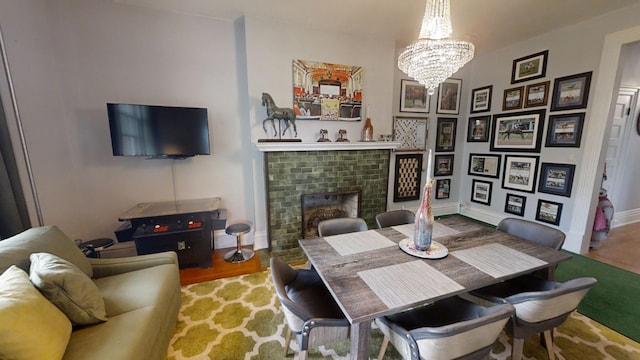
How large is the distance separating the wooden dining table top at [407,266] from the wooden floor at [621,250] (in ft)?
7.50

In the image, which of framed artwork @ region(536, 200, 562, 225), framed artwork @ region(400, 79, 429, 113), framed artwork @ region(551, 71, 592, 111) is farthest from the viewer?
framed artwork @ region(400, 79, 429, 113)

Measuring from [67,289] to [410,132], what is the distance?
168 inches

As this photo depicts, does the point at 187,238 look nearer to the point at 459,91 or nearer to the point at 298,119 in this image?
the point at 298,119

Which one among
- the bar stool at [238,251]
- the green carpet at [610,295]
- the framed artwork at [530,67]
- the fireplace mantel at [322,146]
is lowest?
the green carpet at [610,295]

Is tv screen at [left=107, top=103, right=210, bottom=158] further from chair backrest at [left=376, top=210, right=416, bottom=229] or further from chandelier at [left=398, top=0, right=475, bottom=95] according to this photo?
chandelier at [left=398, top=0, right=475, bottom=95]

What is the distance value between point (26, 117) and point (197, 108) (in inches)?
53.1

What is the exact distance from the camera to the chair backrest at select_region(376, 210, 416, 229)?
2.33 meters

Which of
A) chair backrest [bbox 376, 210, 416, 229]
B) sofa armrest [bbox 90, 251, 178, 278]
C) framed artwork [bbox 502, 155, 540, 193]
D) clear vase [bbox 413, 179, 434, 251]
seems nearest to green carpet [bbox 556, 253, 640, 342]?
framed artwork [bbox 502, 155, 540, 193]

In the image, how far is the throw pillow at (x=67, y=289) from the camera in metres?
1.18

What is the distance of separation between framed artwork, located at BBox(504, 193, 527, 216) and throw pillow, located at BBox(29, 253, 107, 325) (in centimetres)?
494

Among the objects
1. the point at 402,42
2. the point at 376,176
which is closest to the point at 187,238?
the point at 376,176

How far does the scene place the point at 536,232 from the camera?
195 centimetres

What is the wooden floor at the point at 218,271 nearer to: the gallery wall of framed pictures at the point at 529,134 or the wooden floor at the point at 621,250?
the gallery wall of framed pictures at the point at 529,134

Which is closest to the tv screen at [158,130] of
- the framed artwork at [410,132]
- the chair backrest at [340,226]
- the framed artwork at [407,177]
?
the chair backrest at [340,226]
